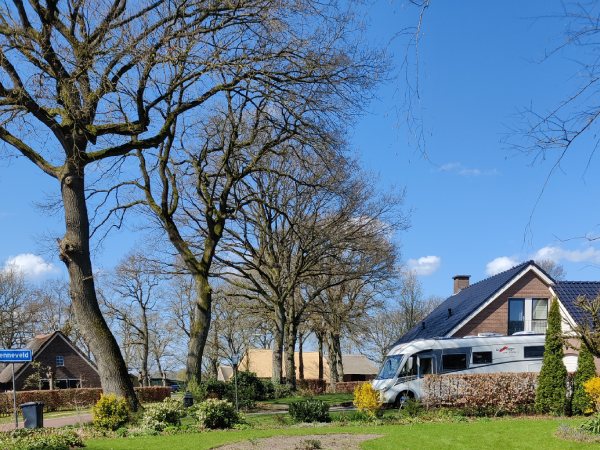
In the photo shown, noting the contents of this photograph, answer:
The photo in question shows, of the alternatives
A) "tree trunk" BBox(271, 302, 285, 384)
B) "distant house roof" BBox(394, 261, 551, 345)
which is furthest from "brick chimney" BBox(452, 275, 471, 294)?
"tree trunk" BBox(271, 302, 285, 384)

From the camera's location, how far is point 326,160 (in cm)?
1809

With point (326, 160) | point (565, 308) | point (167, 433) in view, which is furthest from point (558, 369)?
point (167, 433)

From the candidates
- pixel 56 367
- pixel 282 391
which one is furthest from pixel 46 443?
pixel 56 367

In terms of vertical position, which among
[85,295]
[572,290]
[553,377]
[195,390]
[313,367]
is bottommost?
[313,367]

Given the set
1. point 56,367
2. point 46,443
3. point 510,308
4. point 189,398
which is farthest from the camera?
point 56,367

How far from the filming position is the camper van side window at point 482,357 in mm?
22641

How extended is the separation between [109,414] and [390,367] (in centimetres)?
1178

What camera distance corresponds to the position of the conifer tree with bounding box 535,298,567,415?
18.4 meters

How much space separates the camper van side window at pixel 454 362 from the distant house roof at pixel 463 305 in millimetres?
4717

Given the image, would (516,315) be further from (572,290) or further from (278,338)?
(278,338)

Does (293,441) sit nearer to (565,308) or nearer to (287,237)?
(565,308)

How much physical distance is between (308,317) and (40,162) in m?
24.9

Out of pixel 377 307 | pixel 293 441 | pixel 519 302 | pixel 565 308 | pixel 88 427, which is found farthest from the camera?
pixel 377 307

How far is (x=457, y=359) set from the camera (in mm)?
22656
